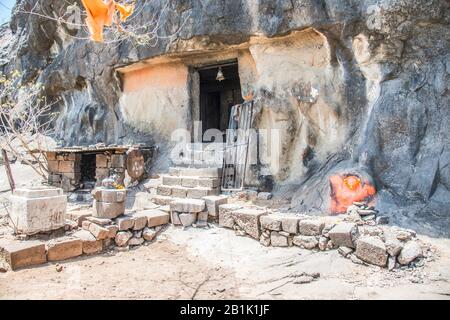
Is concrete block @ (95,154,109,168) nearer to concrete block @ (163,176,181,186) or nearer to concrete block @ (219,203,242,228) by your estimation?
concrete block @ (163,176,181,186)

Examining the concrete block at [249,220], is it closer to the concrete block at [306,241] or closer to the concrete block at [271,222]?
the concrete block at [271,222]

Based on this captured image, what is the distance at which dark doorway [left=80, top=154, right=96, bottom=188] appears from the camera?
32.0 ft

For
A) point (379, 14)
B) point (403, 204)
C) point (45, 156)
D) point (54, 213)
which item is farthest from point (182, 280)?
point (45, 156)

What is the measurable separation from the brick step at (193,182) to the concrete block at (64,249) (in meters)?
3.02

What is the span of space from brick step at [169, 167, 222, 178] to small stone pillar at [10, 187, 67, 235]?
10.7 ft

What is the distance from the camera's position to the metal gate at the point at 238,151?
25.7ft

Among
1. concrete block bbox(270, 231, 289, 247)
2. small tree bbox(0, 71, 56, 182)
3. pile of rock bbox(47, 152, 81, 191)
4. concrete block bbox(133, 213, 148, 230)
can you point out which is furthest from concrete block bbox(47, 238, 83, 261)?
small tree bbox(0, 71, 56, 182)

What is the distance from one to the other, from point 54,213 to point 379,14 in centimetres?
647

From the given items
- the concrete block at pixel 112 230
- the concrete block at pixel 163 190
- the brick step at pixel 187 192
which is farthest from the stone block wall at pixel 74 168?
the concrete block at pixel 112 230

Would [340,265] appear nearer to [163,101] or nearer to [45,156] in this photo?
[163,101]

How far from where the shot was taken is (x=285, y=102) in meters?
7.71

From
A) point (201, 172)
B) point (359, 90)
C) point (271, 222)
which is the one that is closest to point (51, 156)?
point (201, 172)

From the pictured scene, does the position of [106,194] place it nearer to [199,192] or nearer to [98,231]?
[98,231]

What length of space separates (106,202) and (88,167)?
4871 millimetres
